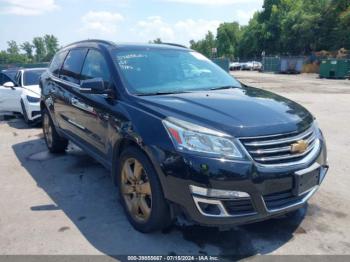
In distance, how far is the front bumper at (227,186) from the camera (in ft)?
9.68

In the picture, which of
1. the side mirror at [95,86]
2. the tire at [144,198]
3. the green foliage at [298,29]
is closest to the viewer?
the tire at [144,198]

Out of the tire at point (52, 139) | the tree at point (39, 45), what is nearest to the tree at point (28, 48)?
the tree at point (39, 45)

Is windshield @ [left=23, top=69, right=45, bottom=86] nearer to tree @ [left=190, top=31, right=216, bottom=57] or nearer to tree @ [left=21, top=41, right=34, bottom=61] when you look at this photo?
tree @ [left=190, top=31, right=216, bottom=57]

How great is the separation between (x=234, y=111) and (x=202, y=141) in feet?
1.67

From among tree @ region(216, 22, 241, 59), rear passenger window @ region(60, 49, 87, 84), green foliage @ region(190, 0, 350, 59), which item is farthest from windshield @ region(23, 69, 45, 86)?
tree @ region(216, 22, 241, 59)

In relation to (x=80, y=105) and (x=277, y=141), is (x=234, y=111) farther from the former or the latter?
(x=80, y=105)

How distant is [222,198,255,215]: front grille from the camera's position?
3016mm

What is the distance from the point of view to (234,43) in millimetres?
92750

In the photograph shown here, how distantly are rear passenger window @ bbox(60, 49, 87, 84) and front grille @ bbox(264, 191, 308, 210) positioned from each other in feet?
10.00

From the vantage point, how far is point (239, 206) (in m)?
3.04

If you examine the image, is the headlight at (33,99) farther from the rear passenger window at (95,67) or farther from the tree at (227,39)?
the tree at (227,39)

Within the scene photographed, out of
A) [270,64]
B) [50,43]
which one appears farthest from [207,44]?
[50,43]

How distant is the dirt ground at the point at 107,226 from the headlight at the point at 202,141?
0.93 m

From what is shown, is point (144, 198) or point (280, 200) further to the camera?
point (144, 198)
